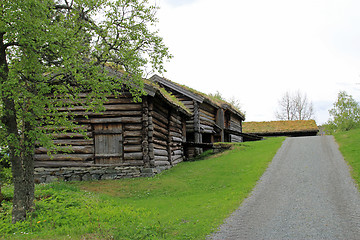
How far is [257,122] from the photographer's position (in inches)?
1781

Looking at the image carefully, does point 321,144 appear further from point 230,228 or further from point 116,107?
point 230,228

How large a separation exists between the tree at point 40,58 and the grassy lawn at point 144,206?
1.22 m

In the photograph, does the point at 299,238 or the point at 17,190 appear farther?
the point at 17,190

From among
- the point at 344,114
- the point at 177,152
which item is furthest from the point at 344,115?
the point at 177,152

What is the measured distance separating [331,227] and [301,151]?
1393 cm

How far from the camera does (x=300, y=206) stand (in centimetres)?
962

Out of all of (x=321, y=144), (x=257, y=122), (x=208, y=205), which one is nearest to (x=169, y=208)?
(x=208, y=205)

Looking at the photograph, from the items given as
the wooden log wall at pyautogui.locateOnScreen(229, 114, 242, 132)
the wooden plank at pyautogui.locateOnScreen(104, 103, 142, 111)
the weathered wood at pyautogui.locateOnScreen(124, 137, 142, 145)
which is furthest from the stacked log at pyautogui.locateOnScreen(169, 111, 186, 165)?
the wooden log wall at pyautogui.locateOnScreen(229, 114, 242, 132)

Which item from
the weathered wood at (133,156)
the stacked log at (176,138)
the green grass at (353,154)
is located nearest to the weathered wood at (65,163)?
the weathered wood at (133,156)

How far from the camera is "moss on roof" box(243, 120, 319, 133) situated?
1614 inches

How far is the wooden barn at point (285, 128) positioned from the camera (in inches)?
1610

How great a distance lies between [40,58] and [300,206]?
8905 millimetres

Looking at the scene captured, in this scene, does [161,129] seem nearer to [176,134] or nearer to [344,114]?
[176,134]

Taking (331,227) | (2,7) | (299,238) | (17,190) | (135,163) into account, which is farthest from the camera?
(135,163)
